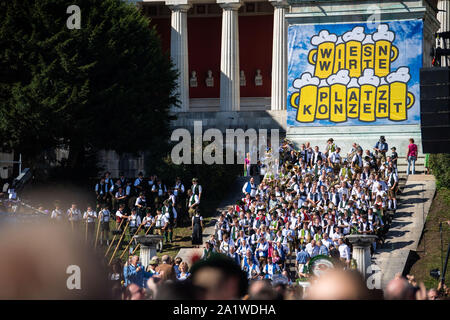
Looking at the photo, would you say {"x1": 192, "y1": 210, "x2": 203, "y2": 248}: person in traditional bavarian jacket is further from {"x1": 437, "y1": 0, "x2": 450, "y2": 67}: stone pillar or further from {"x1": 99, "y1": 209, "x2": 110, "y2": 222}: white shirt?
{"x1": 437, "y1": 0, "x2": 450, "y2": 67}: stone pillar

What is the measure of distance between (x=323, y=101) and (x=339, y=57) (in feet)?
7.00

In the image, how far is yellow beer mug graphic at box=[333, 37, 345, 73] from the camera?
43219mm

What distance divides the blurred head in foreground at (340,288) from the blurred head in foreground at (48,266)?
5.77 ft

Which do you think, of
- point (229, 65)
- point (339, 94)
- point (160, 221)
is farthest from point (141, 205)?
point (229, 65)

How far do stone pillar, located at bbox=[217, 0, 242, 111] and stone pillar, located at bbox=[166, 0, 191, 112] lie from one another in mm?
2474

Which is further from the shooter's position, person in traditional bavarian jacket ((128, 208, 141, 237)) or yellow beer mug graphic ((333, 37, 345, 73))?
yellow beer mug graphic ((333, 37, 345, 73))

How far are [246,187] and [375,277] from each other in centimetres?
1287

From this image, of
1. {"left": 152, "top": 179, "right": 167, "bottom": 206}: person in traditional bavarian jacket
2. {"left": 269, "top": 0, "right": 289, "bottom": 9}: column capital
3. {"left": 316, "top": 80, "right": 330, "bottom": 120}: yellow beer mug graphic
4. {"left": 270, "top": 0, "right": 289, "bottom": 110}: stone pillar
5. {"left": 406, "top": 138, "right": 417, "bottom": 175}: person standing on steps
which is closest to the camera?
{"left": 152, "top": 179, "right": 167, "bottom": 206}: person in traditional bavarian jacket

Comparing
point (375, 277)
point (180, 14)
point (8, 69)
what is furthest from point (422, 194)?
point (180, 14)

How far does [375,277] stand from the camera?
25953 millimetres

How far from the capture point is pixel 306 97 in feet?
143

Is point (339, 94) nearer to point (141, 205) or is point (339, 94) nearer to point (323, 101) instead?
point (323, 101)

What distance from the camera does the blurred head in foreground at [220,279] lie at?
7316 mm

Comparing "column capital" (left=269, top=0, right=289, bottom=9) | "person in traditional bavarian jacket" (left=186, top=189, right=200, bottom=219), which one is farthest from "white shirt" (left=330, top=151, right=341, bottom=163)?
"column capital" (left=269, top=0, right=289, bottom=9)
